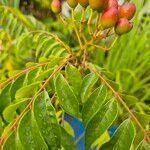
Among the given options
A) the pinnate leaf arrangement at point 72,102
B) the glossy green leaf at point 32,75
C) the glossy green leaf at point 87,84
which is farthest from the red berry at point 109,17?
the glossy green leaf at point 32,75

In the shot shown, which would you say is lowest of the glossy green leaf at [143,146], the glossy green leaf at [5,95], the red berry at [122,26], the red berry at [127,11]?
the glossy green leaf at [5,95]

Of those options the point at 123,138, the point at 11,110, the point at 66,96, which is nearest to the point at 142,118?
the point at 123,138

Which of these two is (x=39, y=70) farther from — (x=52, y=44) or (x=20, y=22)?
Answer: (x=20, y=22)

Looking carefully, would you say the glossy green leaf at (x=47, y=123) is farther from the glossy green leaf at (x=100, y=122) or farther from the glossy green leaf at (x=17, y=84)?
the glossy green leaf at (x=17, y=84)

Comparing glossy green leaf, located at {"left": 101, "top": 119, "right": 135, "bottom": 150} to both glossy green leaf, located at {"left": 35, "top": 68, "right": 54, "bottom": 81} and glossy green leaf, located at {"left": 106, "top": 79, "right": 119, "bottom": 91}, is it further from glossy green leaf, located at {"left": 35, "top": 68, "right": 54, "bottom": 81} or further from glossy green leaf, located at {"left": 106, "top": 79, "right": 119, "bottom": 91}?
glossy green leaf, located at {"left": 35, "top": 68, "right": 54, "bottom": 81}

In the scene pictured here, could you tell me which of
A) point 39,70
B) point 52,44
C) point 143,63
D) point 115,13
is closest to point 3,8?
point 52,44
